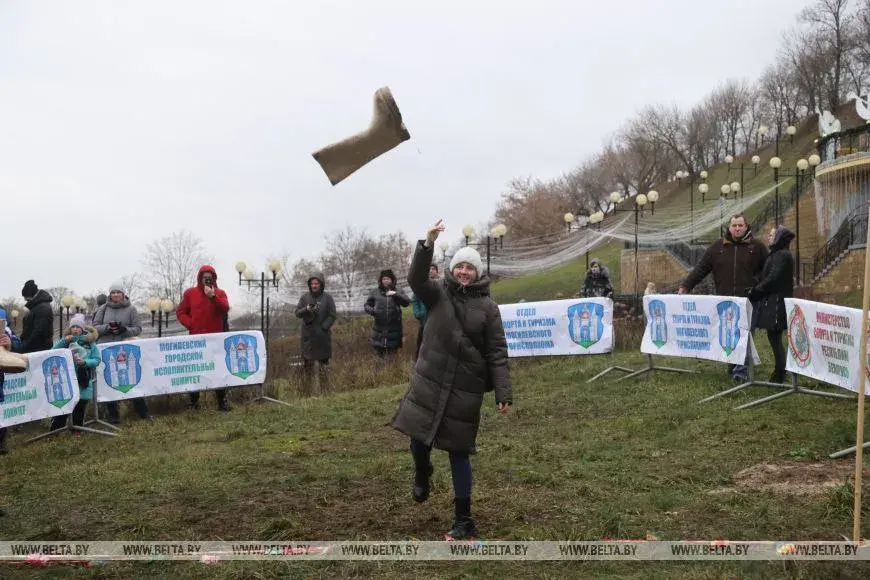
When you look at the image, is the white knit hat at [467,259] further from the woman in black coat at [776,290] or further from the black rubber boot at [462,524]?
the woman in black coat at [776,290]

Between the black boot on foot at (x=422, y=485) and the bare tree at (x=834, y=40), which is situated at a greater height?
the bare tree at (x=834, y=40)

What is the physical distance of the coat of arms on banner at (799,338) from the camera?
848cm

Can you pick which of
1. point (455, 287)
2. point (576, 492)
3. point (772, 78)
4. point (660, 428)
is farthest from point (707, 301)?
point (772, 78)

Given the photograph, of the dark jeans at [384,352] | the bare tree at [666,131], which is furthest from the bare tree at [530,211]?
the dark jeans at [384,352]

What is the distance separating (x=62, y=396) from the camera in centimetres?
1009

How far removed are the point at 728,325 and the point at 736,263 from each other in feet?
2.75

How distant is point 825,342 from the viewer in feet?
26.1

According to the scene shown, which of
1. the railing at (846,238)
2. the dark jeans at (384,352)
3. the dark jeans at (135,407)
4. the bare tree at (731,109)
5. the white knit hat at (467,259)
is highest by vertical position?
the bare tree at (731,109)

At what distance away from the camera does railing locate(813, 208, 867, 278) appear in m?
29.0

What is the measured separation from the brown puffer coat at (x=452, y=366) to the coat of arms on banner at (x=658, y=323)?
7028mm

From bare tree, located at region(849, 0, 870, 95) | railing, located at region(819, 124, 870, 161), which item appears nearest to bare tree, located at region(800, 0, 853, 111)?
bare tree, located at region(849, 0, 870, 95)

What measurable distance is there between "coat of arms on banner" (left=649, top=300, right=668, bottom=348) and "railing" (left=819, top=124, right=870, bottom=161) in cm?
2582

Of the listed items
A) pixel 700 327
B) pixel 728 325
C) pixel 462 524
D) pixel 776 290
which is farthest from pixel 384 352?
pixel 462 524

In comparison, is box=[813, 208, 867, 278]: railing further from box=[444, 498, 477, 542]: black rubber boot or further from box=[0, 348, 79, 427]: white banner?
box=[444, 498, 477, 542]: black rubber boot
